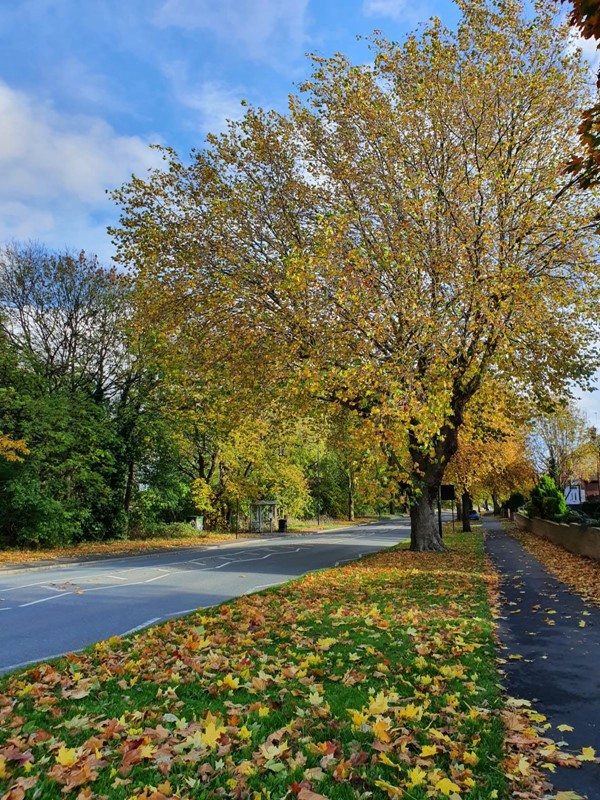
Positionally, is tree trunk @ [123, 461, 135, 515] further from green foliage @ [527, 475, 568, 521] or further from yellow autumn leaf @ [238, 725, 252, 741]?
yellow autumn leaf @ [238, 725, 252, 741]

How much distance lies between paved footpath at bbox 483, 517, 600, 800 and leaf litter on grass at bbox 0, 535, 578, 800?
21 centimetres

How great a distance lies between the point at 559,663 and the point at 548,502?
2405cm

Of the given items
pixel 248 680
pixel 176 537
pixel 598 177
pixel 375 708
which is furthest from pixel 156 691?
pixel 176 537

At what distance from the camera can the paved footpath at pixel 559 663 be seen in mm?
4059

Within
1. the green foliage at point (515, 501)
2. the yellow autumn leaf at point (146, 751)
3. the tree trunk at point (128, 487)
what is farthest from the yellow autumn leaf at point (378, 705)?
the green foliage at point (515, 501)

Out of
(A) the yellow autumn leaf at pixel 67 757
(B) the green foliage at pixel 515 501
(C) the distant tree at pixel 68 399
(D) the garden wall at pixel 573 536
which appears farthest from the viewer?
(B) the green foliage at pixel 515 501

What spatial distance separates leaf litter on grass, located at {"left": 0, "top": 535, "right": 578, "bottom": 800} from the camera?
331cm

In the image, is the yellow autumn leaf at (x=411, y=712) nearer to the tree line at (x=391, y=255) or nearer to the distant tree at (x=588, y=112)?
the distant tree at (x=588, y=112)

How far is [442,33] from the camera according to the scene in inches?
565

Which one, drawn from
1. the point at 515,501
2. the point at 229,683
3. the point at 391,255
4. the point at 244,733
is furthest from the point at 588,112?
the point at 515,501

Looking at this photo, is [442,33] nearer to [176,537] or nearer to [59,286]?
[59,286]

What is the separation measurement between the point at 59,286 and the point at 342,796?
90.3 feet

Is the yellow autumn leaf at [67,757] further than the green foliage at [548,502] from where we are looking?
No

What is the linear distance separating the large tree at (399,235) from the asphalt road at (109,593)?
5.09 meters
